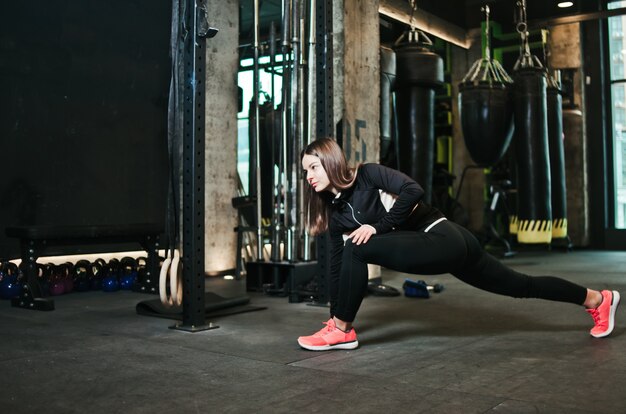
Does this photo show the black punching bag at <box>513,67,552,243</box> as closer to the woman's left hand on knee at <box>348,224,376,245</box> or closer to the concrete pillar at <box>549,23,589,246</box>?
the concrete pillar at <box>549,23,589,246</box>

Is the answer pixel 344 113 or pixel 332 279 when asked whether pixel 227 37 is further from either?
pixel 332 279

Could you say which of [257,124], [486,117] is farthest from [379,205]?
[486,117]

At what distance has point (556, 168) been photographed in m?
6.99

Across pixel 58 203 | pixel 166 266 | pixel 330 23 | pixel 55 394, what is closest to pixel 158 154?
pixel 58 203

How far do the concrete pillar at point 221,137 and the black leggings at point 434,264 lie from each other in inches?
128

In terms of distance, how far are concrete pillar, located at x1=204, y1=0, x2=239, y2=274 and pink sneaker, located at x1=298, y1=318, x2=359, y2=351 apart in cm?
317

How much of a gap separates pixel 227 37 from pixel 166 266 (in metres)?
3.31

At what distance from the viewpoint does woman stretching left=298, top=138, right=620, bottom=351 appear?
104 inches

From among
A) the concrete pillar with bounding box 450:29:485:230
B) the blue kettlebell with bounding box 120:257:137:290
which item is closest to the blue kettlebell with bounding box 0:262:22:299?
the blue kettlebell with bounding box 120:257:137:290

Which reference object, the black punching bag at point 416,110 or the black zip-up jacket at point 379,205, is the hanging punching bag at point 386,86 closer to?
the black punching bag at point 416,110

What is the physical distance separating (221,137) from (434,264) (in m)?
3.71

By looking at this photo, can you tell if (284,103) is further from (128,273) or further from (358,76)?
(128,273)

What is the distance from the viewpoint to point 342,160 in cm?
274

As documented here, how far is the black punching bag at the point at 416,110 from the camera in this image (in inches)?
237
